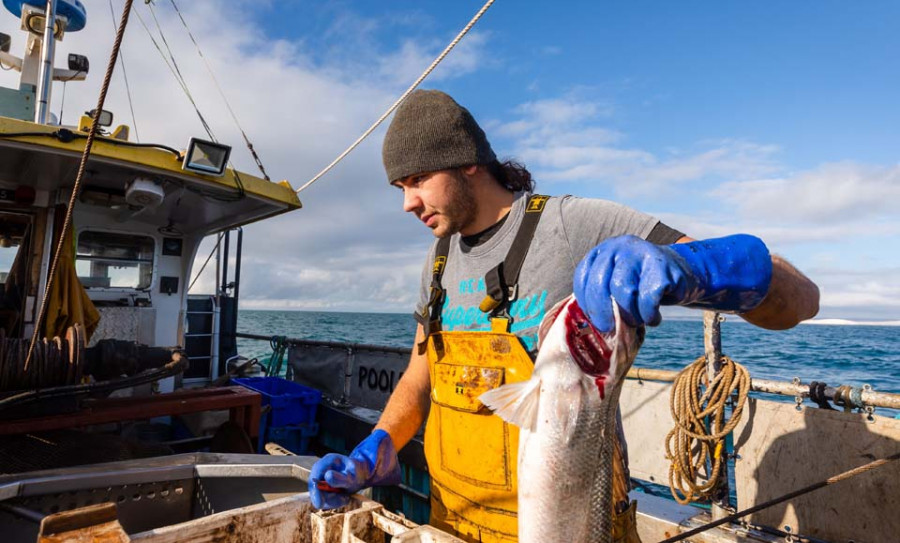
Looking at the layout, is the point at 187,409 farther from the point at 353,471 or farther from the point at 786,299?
the point at 786,299

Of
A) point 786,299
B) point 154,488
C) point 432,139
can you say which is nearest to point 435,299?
point 432,139

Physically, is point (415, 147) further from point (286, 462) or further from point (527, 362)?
point (286, 462)

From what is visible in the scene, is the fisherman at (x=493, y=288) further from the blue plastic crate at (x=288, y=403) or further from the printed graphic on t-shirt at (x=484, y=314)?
the blue plastic crate at (x=288, y=403)

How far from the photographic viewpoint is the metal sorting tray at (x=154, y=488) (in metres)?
2.16

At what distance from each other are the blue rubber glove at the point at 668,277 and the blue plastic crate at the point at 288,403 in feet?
17.5

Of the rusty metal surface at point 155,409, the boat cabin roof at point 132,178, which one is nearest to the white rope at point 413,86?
the boat cabin roof at point 132,178

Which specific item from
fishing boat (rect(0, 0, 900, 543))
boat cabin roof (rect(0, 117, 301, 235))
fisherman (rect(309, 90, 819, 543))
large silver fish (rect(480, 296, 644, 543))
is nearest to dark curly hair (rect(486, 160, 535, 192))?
fisherman (rect(309, 90, 819, 543))

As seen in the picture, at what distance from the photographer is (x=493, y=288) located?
92.2 inches

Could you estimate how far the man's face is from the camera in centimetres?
252

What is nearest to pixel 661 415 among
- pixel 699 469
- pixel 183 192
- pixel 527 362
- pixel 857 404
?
pixel 699 469

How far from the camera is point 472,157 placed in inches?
99.0

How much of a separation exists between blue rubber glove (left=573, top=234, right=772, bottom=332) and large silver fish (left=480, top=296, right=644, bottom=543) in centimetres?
17

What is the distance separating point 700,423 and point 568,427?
7.40 ft

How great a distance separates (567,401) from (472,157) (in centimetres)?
129
